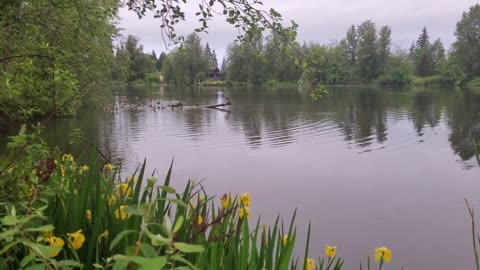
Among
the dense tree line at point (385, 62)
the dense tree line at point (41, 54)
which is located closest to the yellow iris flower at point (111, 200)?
the dense tree line at point (41, 54)

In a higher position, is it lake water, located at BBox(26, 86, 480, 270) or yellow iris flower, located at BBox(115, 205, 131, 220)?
yellow iris flower, located at BBox(115, 205, 131, 220)

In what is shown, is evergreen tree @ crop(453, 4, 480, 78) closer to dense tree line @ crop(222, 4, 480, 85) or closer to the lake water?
dense tree line @ crop(222, 4, 480, 85)

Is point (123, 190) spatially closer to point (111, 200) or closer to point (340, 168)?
point (111, 200)

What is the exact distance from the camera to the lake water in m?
8.38

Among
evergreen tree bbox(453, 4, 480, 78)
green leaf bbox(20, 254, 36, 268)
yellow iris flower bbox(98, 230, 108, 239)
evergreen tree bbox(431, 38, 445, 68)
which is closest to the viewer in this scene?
green leaf bbox(20, 254, 36, 268)

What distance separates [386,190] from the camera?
37.0 ft

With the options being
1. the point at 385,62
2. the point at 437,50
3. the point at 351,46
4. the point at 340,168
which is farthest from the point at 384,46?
the point at 340,168

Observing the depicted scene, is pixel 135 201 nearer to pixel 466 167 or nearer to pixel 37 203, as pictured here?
pixel 37 203

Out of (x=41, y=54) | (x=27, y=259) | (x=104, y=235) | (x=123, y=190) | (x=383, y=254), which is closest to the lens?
(x=27, y=259)

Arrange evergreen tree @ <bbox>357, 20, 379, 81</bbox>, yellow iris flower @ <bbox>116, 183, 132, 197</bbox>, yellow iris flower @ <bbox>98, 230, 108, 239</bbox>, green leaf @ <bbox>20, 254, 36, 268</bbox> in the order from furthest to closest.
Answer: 1. evergreen tree @ <bbox>357, 20, 379, 81</bbox>
2. yellow iris flower @ <bbox>116, 183, 132, 197</bbox>
3. yellow iris flower @ <bbox>98, 230, 108, 239</bbox>
4. green leaf @ <bbox>20, 254, 36, 268</bbox>

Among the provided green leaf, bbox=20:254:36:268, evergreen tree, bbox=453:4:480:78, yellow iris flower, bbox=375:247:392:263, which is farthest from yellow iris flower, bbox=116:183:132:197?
evergreen tree, bbox=453:4:480:78

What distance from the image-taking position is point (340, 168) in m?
13.5

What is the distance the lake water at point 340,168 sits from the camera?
8.38 metres

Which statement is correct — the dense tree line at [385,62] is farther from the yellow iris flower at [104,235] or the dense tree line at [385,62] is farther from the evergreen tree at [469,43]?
the yellow iris flower at [104,235]
